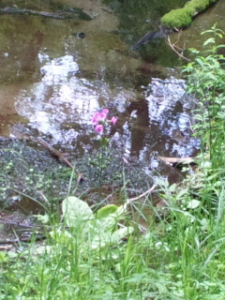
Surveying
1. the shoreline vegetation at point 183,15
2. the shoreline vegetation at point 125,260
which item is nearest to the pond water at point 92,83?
the shoreline vegetation at point 183,15

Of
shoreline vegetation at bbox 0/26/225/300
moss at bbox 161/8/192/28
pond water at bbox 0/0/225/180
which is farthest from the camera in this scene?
moss at bbox 161/8/192/28

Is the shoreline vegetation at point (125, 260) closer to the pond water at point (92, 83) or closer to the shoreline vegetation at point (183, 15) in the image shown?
the pond water at point (92, 83)

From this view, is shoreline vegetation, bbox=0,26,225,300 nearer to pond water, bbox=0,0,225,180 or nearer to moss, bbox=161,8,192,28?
pond water, bbox=0,0,225,180

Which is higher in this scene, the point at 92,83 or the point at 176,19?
the point at 176,19

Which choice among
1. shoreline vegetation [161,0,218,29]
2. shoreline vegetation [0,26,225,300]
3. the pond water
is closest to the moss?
shoreline vegetation [161,0,218,29]

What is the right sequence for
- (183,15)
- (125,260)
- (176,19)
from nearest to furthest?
(125,260)
(176,19)
(183,15)

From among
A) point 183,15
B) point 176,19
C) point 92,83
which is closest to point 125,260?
point 92,83

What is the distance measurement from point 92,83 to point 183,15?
9.65 feet

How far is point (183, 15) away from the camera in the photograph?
773 cm

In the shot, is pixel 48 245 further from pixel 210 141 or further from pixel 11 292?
pixel 210 141

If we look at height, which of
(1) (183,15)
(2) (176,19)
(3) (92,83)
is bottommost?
(3) (92,83)

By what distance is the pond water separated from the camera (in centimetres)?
454

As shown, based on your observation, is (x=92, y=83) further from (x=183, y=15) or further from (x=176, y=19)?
(x=183, y=15)

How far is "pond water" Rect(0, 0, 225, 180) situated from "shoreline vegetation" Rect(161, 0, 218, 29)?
17 centimetres
